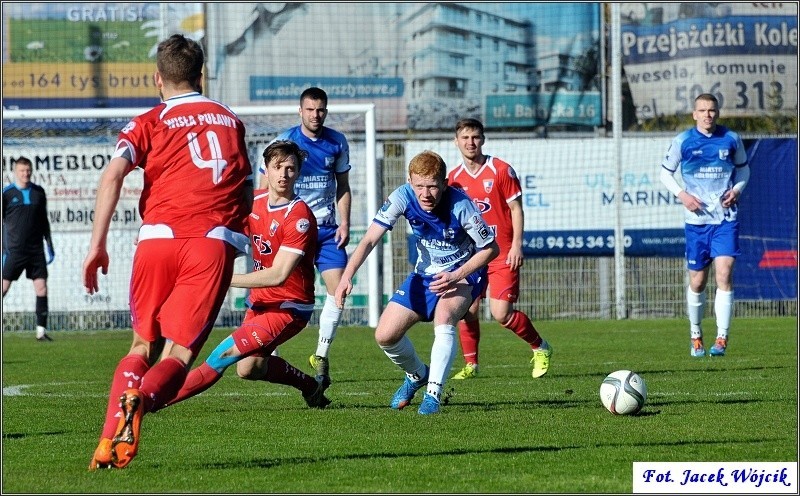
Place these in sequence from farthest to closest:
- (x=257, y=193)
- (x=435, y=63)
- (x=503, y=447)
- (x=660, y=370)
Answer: (x=435, y=63)
(x=660, y=370)
(x=257, y=193)
(x=503, y=447)

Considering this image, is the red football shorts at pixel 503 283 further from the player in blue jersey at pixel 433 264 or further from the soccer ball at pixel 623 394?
the soccer ball at pixel 623 394

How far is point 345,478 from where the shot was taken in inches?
229

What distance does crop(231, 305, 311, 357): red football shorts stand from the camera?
798 cm

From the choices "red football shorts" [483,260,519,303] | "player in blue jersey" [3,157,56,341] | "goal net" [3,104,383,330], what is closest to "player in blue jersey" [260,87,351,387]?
"red football shorts" [483,260,519,303]

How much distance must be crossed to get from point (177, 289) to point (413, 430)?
2.14m

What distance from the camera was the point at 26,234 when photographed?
1694 cm

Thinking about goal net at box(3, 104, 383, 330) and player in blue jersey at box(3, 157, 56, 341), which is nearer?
player in blue jersey at box(3, 157, 56, 341)

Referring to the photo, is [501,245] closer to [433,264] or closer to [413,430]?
[433,264]

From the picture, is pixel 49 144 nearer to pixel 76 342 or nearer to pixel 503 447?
pixel 76 342

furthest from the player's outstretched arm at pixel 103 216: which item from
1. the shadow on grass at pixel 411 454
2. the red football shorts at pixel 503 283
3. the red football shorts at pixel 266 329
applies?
Result: the red football shorts at pixel 503 283

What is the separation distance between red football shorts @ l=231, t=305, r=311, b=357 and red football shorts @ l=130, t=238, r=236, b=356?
202 cm

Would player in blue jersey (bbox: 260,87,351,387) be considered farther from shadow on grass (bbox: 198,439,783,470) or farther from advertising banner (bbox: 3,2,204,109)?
advertising banner (bbox: 3,2,204,109)

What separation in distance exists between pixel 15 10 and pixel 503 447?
1855 centimetres

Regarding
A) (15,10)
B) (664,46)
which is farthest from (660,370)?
(15,10)
